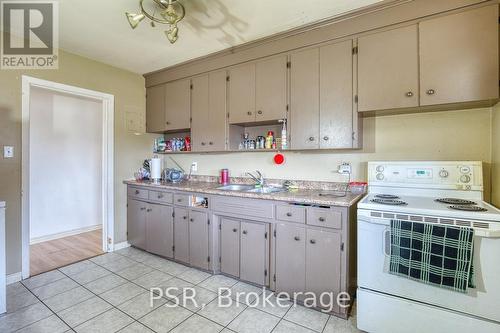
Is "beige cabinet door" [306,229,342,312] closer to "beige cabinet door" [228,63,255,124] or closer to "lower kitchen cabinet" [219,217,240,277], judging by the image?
"lower kitchen cabinet" [219,217,240,277]

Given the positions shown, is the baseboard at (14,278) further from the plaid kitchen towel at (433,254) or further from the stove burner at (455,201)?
the stove burner at (455,201)

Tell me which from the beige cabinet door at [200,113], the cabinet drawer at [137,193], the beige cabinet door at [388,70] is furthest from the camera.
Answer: the cabinet drawer at [137,193]

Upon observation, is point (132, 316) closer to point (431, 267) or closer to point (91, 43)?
point (431, 267)

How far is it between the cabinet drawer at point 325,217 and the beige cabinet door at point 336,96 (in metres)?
0.61

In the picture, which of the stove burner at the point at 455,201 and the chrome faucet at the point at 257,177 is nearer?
the stove burner at the point at 455,201

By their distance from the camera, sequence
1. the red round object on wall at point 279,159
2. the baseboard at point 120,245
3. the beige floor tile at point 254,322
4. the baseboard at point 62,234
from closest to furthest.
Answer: the beige floor tile at point 254,322 → the red round object on wall at point 279,159 → the baseboard at point 120,245 → the baseboard at point 62,234

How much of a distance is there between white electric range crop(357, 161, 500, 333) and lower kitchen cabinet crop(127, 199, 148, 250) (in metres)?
2.54

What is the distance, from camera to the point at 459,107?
1.95 m

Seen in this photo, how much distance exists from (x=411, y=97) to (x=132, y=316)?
8.97 feet

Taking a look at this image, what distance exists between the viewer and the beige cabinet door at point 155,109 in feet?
11.2

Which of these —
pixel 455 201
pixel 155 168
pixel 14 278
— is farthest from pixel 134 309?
pixel 455 201

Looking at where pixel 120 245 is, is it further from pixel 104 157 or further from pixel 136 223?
pixel 104 157

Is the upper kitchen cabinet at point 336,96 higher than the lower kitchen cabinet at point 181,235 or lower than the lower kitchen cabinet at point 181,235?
higher

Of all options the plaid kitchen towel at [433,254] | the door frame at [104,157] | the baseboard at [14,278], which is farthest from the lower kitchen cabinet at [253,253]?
the baseboard at [14,278]
